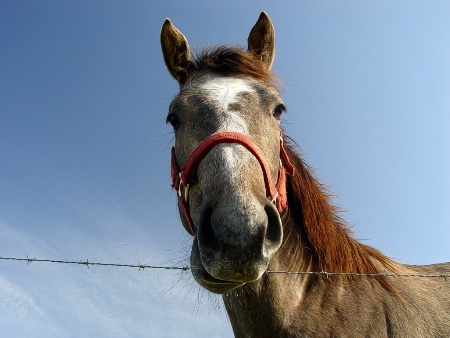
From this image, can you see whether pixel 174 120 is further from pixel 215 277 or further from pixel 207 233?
pixel 215 277

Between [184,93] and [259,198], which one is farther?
[184,93]

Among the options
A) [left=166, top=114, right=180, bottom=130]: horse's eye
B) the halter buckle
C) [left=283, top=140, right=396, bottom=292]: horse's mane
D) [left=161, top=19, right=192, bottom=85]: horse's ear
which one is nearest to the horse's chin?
the halter buckle

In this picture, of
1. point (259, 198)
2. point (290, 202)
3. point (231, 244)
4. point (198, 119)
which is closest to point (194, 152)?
point (198, 119)

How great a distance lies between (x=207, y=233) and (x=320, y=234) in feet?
5.17

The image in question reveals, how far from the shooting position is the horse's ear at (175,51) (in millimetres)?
4340

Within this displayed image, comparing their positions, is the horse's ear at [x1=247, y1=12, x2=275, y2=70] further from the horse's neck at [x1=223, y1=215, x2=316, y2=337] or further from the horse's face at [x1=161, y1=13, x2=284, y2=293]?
the horse's neck at [x1=223, y1=215, x2=316, y2=337]

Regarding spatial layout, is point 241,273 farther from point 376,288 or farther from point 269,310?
point 376,288

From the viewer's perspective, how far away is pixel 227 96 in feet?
10.8

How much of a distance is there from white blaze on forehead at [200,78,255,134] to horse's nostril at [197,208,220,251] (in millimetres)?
760

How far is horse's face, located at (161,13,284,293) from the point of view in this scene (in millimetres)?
2258

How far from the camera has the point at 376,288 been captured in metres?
3.54

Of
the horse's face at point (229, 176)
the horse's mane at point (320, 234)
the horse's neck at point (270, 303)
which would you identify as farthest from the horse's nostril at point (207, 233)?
the horse's mane at point (320, 234)

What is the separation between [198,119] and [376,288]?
7.07 feet

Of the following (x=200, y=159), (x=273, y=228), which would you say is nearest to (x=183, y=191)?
(x=200, y=159)
